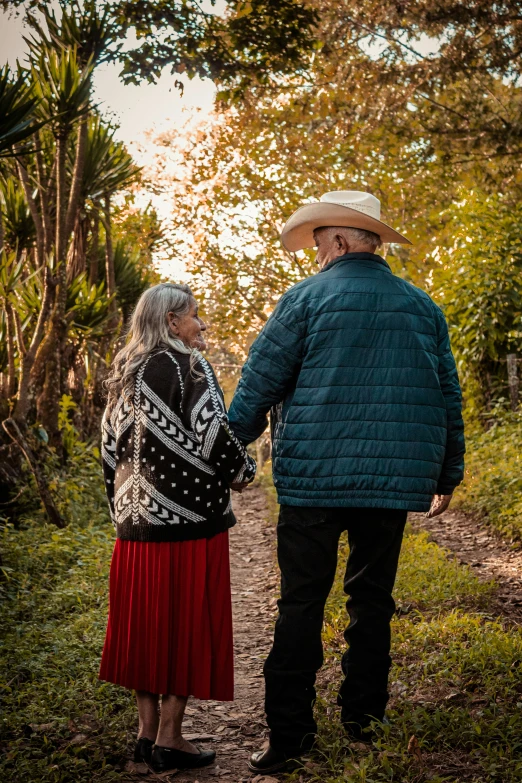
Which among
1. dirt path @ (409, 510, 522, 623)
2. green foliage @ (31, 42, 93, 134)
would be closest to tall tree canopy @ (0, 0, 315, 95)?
green foliage @ (31, 42, 93, 134)

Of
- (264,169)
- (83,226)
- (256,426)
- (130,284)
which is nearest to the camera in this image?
(256,426)

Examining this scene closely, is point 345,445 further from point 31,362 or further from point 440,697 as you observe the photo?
point 31,362

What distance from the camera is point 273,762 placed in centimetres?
322

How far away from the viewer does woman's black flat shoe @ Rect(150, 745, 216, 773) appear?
322 centimetres

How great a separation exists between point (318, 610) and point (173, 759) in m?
0.86

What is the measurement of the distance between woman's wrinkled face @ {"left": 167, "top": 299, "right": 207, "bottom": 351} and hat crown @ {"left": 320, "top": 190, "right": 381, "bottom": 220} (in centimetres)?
75

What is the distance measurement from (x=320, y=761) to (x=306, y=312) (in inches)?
71.2

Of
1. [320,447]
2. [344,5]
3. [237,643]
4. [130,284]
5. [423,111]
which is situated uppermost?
[344,5]

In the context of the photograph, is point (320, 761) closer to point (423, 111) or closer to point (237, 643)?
point (237, 643)

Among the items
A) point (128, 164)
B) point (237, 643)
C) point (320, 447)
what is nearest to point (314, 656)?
point (320, 447)

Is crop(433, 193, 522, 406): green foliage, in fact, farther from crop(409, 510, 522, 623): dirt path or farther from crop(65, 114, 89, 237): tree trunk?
crop(65, 114, 89, 237): tree trunk

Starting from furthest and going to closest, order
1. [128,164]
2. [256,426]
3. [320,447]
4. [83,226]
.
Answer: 1. [83,226]
2. [128,164]
3. [256,426]
4. [320,447]

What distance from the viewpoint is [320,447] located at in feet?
10.1

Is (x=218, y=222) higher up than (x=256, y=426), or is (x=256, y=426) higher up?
(x=218, y=222)
